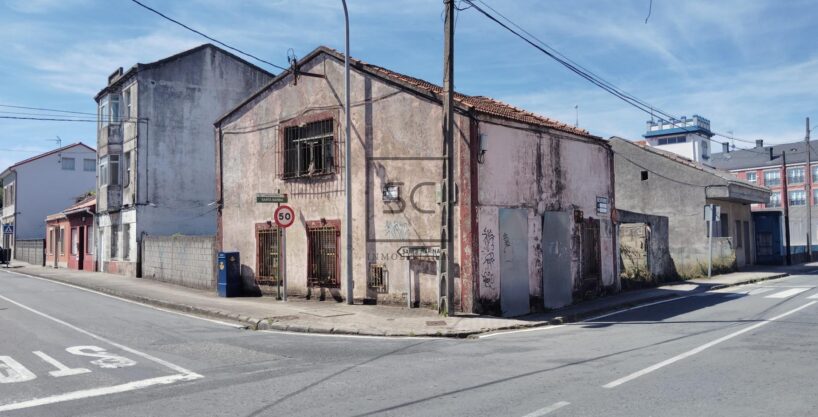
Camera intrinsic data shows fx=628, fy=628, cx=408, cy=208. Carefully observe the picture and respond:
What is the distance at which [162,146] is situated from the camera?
29.1 metres

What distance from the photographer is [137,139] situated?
28.4 meters

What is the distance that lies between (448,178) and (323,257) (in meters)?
4.82

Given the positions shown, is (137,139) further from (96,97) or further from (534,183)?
(534,183)

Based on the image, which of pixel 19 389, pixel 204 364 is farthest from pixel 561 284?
pixel 19 389

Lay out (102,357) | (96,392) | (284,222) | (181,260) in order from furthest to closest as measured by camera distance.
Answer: (181,260)
(284,222)
(102,357)
(96,392)

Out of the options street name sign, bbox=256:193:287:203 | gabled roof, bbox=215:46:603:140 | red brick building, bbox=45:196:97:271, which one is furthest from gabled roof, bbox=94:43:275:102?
street name sign, bbox=256:193:287:203

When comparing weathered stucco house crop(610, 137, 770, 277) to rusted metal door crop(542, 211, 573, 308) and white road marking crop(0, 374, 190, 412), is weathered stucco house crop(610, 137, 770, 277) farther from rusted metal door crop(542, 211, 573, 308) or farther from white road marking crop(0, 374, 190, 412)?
white road marking crop(0, 374, 190, 412)

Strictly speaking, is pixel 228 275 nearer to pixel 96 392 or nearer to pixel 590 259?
pixel 590 259

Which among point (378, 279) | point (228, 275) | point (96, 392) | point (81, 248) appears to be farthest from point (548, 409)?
point (81, 248)

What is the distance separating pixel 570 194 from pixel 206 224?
19307 millimetres

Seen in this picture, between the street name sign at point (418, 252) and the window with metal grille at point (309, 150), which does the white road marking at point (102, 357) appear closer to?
the street name sign at point (418, 252)

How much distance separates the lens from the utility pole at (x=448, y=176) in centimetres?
1330

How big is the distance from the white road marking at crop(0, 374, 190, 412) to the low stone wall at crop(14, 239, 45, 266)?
37700 millimetres

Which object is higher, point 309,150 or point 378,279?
point 309,150
